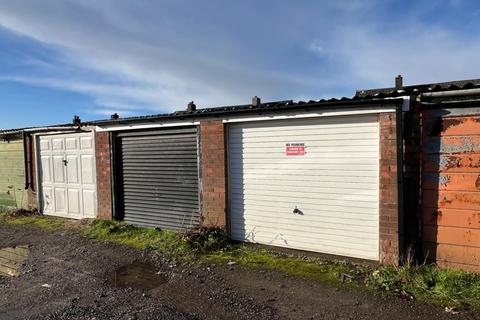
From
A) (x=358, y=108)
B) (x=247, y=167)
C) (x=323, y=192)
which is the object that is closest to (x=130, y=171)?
(x=247, y=167)

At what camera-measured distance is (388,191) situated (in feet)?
18.6

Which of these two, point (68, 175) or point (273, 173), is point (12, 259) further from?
point (273, 173)

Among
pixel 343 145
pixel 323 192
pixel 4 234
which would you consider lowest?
pixel 4 234

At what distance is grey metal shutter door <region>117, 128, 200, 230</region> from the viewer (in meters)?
8.29

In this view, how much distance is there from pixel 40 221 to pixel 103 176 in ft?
9.32

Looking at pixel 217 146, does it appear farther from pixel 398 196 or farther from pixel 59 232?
pixel 59 232

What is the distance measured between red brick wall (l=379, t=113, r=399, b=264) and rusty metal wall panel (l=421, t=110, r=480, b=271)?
448 mm

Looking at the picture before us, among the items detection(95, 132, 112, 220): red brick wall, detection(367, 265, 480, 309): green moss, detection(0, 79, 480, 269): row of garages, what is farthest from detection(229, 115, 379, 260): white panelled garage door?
detection(95, 132, 112, 220): red brick wall

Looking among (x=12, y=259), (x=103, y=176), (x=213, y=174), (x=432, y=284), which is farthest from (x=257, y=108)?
(x=12, y=259)

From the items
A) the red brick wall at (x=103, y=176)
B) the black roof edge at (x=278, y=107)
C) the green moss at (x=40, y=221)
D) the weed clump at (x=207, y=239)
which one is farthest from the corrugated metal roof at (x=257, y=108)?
the green moss at (x=40, y=221)

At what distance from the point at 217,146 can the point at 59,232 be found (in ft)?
16.3

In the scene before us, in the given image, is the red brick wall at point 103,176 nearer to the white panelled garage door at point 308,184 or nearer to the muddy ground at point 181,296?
the muddy ground at point 181,296

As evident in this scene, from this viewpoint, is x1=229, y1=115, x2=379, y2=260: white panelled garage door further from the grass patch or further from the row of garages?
the grass patch

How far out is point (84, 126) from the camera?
10242 mm
